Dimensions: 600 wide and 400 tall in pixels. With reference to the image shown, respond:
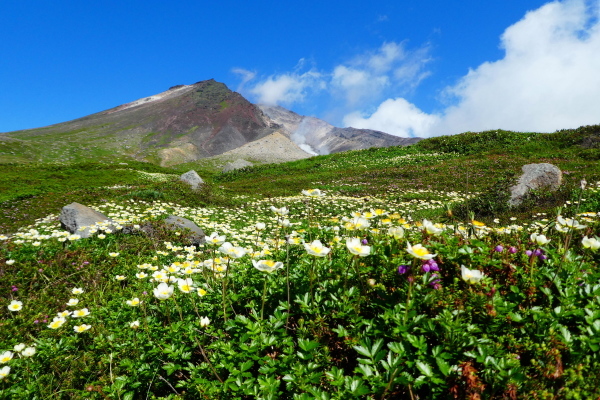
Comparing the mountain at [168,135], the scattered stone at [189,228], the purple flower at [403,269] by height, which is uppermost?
the mountain at [168,135]

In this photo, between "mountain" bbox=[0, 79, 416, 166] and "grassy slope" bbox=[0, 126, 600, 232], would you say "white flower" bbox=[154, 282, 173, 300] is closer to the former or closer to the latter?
"grassy slope" bbox=[0, 126, 600, 232]

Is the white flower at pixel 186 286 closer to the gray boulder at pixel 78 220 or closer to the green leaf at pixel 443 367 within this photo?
the green leaf at pixel 443 367

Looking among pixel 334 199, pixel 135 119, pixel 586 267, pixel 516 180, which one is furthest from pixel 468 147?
pixel 135 119

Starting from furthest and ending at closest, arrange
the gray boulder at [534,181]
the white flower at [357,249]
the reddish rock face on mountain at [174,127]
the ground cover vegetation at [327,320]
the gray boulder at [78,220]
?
1. the reddish rock face on mountain at [174,127]
2. the gray boulder at [534,181]
3. the gray boulder at [78,220]
4. the white flower at [357,249]
5. the ground cover vegetation at [327,320]

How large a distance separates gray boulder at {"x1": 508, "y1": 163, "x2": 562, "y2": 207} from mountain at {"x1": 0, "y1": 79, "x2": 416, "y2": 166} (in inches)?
2925

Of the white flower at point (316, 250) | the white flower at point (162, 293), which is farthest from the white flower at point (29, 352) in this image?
the white flower at point (316, 250)

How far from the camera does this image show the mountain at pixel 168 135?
76625 millimetres

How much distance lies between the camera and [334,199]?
52.6 ft

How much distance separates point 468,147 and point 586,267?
36.7 metres

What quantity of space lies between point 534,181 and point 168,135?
12535cm

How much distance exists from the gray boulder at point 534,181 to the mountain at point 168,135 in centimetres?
7430

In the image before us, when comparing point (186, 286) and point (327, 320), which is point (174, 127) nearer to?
point (186, 286)

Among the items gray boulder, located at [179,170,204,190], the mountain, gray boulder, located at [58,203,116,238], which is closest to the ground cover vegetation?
gray boulder, located at [58,203,116,238]

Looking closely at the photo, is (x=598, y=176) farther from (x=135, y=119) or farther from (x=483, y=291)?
(x=135, y=119)
